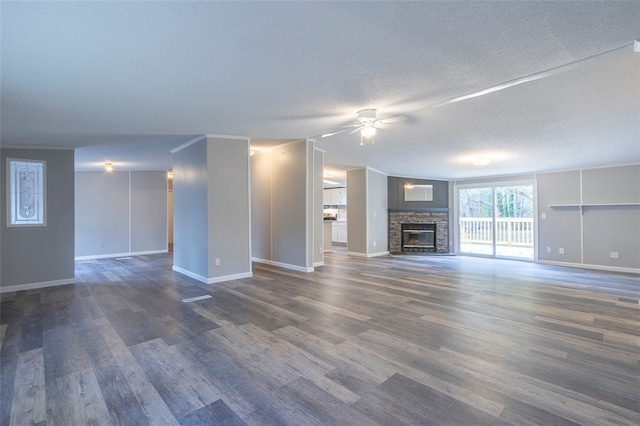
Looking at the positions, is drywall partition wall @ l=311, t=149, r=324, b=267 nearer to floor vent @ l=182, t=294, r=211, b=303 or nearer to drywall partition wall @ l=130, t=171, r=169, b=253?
floor vent @ l=182, t=294, r=211, b=303

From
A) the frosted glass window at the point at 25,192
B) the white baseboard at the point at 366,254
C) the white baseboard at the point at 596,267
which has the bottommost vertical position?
the white baseboard at the point at 596,267

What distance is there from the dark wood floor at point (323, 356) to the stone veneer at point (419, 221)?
436 cm

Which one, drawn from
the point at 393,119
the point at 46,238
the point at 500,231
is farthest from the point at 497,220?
the point at 46,238

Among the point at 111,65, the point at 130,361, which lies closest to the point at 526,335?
the point at 130,361

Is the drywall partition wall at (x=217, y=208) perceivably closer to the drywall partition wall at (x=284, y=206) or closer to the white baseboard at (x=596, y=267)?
the drywall partition wall at (x=284, y=206)

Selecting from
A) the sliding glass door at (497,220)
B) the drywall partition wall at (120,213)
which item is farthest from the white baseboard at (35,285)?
the sliding glass door at (497,220)

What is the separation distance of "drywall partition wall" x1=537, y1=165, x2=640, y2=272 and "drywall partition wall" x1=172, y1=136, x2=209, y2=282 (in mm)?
7682

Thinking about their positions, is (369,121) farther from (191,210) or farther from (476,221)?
(476,221)

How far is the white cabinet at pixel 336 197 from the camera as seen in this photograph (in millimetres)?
10883

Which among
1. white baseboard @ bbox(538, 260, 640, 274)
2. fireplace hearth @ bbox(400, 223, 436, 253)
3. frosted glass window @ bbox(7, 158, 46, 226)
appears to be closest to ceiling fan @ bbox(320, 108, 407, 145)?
frosted glass window @ bbox(7, 158, 46, 226)

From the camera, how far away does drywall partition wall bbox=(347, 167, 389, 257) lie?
8.18m

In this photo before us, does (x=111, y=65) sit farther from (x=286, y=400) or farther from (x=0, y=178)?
(x=0, y=178)

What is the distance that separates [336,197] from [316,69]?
28.2ft

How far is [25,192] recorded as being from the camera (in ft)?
16.7
